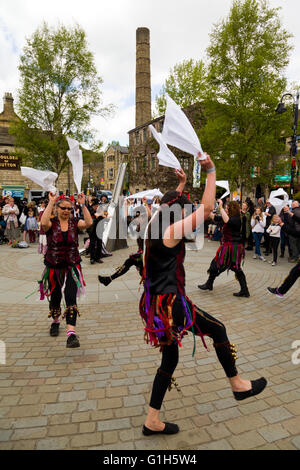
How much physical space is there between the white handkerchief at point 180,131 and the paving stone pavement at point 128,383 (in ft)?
7.21

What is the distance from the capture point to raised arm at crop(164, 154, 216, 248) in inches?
83.3

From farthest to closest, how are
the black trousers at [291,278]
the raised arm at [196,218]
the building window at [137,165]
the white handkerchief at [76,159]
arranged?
the building window at [137,165] < the black trousers at [291,278] < the white handkerchief at [76,159] < the raised arm at [196,218]

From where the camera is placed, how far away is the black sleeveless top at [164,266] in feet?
7.53

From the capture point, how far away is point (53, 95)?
19.1 m

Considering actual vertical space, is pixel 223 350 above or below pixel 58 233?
below

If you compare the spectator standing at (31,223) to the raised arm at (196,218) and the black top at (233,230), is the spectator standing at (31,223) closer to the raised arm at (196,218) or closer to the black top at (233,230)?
the black top at (233,230)

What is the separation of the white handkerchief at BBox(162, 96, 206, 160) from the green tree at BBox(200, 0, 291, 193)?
49.9 ft

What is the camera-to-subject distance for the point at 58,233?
3949mm

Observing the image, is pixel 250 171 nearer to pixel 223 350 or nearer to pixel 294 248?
pixel 294 248

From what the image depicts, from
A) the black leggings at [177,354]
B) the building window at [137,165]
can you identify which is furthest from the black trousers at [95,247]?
the building window at [137,165]

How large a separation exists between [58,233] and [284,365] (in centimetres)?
319

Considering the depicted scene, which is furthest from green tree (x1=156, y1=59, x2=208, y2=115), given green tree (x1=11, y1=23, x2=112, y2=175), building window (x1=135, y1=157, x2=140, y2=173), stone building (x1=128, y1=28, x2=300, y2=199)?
building window (x1=135, y1=157, x2=140, y2=173)
